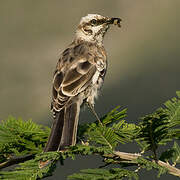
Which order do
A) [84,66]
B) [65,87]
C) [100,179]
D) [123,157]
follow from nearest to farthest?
[100,179] → [123,157] → [65,87] → [84,66]

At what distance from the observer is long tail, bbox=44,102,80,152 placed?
2.33 metres

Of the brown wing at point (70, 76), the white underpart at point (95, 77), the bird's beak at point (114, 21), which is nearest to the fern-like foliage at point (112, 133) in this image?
the brown wing at point (70, 76)

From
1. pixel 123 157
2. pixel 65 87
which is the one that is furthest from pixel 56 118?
pixel 123 157

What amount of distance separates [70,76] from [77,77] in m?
0.08

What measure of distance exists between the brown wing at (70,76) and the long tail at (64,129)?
0.10m

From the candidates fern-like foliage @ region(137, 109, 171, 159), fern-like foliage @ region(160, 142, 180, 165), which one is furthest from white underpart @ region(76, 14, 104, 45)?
fern-like foliage @ region(137, 109, 171, 159)

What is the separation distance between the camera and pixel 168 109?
8.20 ft

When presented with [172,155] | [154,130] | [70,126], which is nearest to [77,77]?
[70,126]

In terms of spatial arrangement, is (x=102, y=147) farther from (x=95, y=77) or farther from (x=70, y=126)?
(x=95, y=77)

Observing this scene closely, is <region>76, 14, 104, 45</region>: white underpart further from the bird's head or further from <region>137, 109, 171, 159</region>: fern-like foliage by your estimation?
<region>137, 109, 171, 159</region>: fern-like foliage

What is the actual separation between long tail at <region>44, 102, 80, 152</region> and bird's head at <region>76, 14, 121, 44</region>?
1.89 m

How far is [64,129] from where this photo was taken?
278 centimetres

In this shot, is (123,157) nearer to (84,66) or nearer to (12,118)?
(12,118)

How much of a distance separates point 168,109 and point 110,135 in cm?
61
